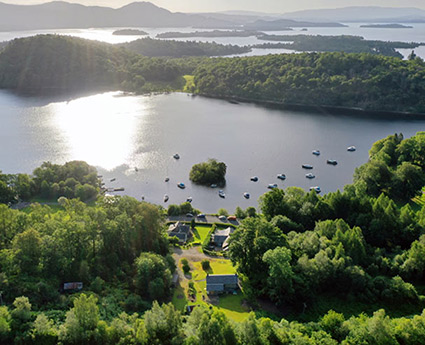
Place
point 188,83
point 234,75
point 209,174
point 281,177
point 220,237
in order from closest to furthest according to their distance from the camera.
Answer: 1. point 220,237
2. point 209,174
3. point 281,177
4. point 234,75
5. point 188,83

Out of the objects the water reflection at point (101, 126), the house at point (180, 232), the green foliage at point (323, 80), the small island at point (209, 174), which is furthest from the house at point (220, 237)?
the green foliage at point (323, 80)

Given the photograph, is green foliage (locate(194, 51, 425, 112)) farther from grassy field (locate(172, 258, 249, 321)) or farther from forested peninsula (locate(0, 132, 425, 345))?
grassy field (locate(172, 258, 249, 321))

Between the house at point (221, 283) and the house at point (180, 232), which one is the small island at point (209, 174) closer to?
the house at point (180, 232)

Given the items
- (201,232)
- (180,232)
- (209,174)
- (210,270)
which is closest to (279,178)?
(209,174)

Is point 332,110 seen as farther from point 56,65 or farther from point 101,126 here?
point 56,65

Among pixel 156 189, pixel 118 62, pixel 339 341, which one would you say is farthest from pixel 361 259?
pixel 118 62

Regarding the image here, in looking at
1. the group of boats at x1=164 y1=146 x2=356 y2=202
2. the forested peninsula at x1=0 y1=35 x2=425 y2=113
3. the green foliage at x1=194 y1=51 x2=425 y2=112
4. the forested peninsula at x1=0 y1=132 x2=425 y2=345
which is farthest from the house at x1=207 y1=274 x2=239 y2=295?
the green foliage at x1=194 y1=51 x2=425 y2=112
